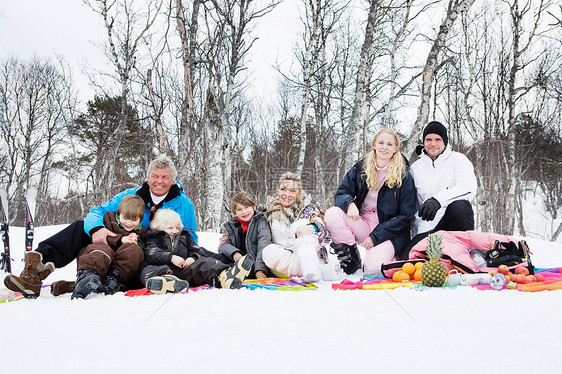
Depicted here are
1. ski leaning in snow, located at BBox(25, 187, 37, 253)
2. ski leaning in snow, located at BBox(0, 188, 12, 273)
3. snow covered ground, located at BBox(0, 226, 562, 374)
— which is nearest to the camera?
snow covered ground, located at BBox(0, 226, 562, 374)

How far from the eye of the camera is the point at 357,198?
356 cm

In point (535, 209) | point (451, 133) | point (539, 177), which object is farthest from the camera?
point (535, 209)

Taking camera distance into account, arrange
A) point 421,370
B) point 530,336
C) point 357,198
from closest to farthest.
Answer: point 421,370
point 530,336
point 357,198

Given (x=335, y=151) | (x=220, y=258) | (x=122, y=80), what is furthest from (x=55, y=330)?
(x=335, y=151)

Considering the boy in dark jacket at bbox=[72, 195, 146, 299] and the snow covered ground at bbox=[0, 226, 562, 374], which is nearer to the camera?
the snow covered ground at bbox=[0, 226, 562, 374]

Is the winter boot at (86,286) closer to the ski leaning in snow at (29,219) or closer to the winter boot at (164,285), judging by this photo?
the winter boot at (164,285)

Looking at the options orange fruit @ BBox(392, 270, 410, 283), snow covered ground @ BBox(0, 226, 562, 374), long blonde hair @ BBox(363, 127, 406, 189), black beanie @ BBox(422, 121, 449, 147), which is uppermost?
black beanie @ BBox(422, 121, 449, 147)

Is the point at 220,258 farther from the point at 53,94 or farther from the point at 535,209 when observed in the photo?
the point at 535,209

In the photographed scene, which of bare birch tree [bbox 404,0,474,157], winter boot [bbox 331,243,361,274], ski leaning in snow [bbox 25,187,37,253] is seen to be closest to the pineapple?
winter boot [bbox 331,243,361,274]

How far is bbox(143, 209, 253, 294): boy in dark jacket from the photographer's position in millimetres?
2426

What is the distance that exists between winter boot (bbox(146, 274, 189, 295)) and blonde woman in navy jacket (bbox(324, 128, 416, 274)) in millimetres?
1545

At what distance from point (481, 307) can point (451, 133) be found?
1268cm

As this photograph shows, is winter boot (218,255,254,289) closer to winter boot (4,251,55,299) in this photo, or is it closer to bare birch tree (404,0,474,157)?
winter boot (4,251,55,299)

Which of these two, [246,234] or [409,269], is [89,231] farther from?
[409,269]
